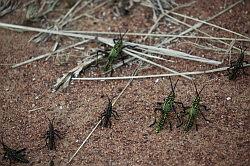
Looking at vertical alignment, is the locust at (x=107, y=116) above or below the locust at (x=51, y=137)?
above

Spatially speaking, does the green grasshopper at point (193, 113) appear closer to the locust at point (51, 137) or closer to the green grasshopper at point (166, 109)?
the green grasshopper at point (166, 109)

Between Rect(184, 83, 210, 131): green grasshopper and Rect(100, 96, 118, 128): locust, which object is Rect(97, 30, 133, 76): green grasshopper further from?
Rect(184, 83, 210, 131): green grasshopper

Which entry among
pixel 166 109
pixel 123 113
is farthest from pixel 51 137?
pixel 166 109

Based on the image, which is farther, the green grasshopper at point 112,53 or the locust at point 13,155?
the green grasshopper at point 112,53

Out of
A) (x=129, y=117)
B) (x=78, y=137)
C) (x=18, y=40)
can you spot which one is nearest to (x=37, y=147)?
(x=78, y=137)

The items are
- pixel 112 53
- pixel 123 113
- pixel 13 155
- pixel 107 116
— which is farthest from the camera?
pixel 112 53

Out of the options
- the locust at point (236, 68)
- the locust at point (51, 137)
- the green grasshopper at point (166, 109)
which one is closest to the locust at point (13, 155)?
the locust at point (51, 137)

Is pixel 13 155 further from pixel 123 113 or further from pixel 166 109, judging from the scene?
pixel 166 109

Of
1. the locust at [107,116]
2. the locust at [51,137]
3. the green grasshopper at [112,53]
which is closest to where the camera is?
the locust at [51,137]
